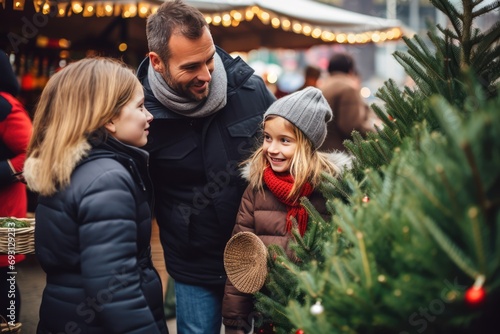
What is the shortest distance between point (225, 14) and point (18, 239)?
3888 millimetres

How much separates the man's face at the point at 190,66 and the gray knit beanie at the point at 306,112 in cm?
39

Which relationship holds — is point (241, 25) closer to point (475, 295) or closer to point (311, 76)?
point (311, 76)

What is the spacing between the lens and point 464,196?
3.73 feet

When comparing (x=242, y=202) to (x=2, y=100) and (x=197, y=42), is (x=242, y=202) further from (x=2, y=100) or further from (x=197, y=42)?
(x=2, y=100)

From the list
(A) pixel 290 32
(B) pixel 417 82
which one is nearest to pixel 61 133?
(B) pixel 417 82

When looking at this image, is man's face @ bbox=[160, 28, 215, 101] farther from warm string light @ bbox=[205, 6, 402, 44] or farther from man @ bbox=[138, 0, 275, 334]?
warm string light @ bbox=[205, 6, 402, 44]

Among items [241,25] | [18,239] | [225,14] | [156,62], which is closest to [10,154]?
[18,239]

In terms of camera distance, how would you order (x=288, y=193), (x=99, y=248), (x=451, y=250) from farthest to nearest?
(x=288, y=193), (x=99, y=248), (x=451, y=250)

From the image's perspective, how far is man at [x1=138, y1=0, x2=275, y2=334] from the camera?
9.60 ft

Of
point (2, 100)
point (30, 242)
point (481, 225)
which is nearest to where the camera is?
point (481, 225)

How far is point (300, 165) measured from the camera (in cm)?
283

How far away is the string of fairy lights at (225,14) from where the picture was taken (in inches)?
218

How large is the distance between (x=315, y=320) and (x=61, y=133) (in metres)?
1.27

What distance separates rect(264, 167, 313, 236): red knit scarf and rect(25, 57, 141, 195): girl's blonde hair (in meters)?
0.86
